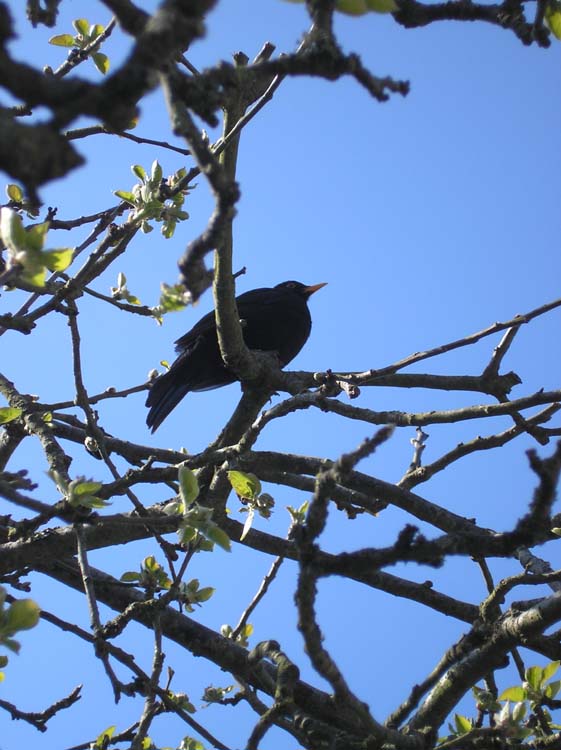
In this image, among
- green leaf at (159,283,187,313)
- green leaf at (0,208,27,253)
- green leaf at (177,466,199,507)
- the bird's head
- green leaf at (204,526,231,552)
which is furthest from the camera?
the bird's head

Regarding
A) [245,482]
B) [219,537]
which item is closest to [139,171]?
[245,482]

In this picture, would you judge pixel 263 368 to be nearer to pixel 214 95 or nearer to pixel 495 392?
pixel 495 392

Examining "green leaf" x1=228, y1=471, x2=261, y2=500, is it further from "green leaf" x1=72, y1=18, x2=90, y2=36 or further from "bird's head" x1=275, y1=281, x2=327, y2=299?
"bird's head" x1=275, y1=281, x2=327, y2=299

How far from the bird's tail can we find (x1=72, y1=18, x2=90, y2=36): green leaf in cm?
201

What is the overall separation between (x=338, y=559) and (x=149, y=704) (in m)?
0.88

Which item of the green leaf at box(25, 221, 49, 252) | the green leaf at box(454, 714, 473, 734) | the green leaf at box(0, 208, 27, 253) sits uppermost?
the green leaf at box(454, 714, 473, 734)

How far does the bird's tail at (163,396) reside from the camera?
15.7 ft

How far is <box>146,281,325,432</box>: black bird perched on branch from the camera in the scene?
493 cm

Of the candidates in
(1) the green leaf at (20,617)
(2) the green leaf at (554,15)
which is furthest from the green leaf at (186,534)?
(2) the green leaf at (554,15)

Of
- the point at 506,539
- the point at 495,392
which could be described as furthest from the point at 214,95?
the point at 495,392

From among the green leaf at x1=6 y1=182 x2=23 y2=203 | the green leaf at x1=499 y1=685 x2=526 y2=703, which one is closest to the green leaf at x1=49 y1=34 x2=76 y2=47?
the green leaf at x1=6 y1=182 x2=23 y2=203

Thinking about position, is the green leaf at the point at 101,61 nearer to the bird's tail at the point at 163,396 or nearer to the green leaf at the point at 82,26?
the green leaf at the point at 82,26

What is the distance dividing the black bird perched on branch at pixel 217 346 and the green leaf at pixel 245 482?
6.68ft

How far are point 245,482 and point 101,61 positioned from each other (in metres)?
1.81
